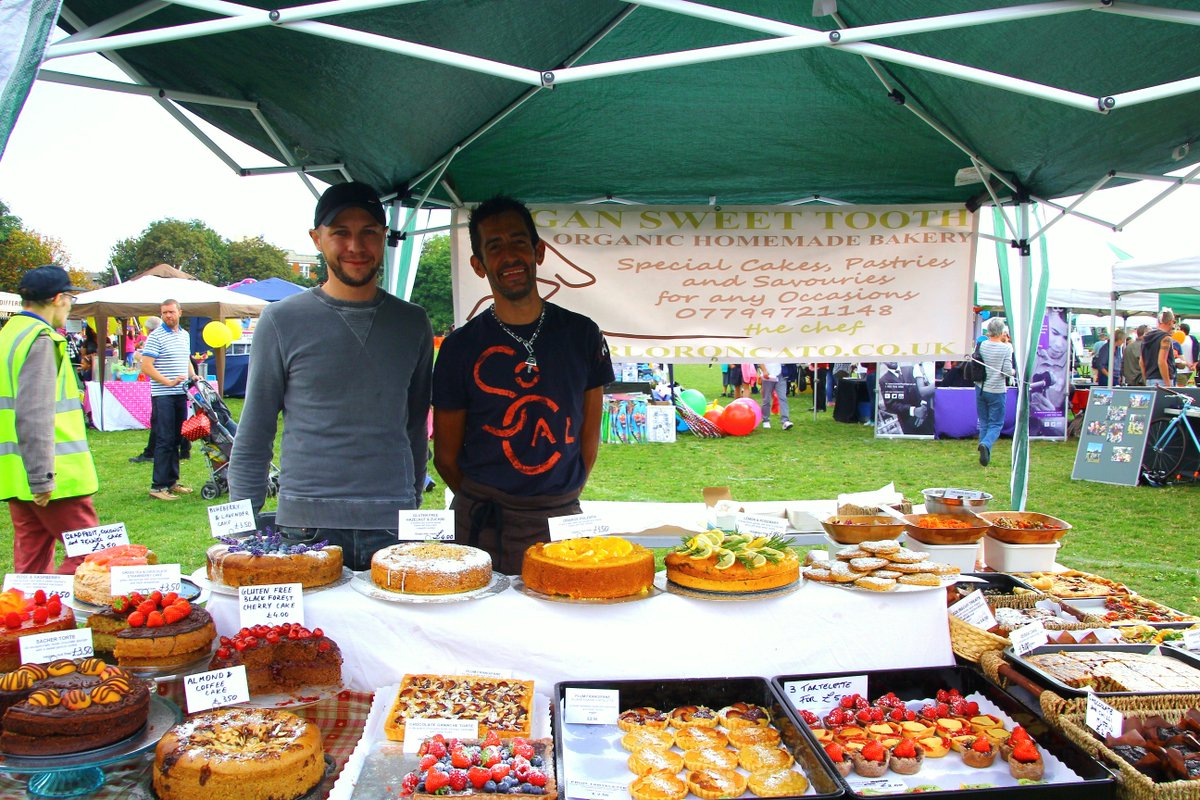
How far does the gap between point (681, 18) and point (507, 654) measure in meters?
2.45

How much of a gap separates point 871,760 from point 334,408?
1.83 meters

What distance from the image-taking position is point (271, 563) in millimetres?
2168

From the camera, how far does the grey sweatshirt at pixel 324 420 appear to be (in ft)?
8.28

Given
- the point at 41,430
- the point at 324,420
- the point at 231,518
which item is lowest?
the point at 231,518

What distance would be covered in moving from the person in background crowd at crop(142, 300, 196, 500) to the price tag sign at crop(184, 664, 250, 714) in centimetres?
720

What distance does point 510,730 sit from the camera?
73.4 inches

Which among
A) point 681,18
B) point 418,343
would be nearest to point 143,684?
point 418,343

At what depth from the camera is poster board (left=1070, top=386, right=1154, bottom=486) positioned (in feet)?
31.0

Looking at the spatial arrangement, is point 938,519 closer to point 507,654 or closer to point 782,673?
point 782,673

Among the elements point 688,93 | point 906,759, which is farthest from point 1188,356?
point 906,759

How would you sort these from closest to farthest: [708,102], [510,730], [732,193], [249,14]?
1. [510,730]
2. [249,14]
3. [708,102]
4. [732,193]

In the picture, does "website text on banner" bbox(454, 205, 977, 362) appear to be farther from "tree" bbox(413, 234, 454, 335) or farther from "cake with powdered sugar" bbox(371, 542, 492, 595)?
"tree" bbox(413, 234, 454, 335)

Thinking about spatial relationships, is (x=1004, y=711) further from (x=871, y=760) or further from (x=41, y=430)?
(x=41, y=430)

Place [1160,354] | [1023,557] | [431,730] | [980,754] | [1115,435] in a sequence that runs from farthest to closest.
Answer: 1. [1160,354]
2. [1115,435]
3. [1023,557]
4. [980,754]
5. [431,730]
